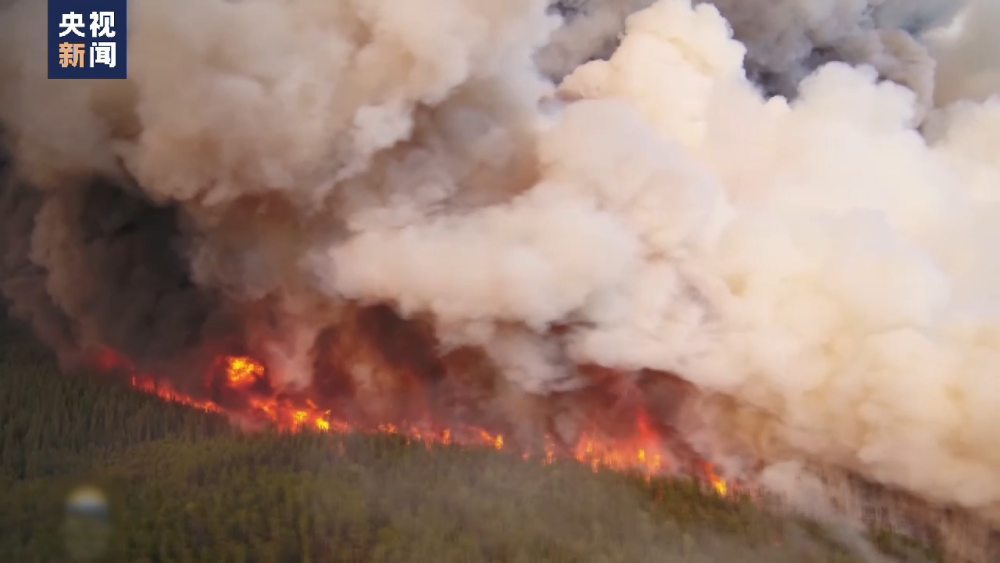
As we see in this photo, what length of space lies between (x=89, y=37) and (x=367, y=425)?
13.2ft

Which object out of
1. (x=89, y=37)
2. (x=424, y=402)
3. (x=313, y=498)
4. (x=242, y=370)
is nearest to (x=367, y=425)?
(x=424, y=402)

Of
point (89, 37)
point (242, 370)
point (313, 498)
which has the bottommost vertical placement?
point (313, 498)

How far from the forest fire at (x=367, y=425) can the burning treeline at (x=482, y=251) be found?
0.04 m

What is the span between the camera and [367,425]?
805 centimetres

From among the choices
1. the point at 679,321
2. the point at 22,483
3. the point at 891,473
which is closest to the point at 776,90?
the point at 679,321

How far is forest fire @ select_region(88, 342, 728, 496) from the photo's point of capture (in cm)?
788

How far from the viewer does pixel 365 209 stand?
7.78 metres

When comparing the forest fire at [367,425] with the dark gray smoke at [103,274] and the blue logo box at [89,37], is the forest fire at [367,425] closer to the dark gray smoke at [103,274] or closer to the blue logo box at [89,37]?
the dark gray smoke at [103,274]

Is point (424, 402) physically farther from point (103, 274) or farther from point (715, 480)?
point (103, 274)

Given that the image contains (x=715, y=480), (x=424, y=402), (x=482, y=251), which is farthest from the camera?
(x=424, y=402)

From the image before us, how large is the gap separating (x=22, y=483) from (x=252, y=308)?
2.76 metres

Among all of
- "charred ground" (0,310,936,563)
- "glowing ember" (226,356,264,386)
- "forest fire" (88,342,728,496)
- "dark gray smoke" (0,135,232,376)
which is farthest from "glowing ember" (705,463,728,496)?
"dark gray smoke" (0,135,232,376)

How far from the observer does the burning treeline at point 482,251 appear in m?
7.16

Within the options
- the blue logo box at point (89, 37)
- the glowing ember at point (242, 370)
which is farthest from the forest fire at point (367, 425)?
→ the blue logo box at point (89, 37)
